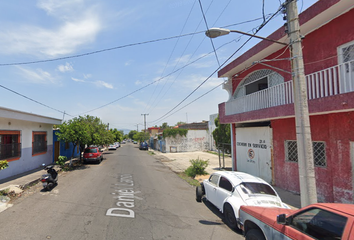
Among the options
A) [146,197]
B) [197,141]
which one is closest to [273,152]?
[146,197]

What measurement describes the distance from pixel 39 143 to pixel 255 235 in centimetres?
1730

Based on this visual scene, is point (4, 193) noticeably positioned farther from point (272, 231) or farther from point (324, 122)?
point (324, 122)

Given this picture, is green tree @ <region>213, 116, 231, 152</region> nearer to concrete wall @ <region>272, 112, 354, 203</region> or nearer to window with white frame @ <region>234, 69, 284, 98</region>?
window with white frame @ <region>234, 69, 284, 98</region>

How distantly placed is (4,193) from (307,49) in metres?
13.6

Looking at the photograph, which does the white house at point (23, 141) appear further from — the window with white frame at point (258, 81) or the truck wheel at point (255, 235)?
the window with white frame at point (258, 81)

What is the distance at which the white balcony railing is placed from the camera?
6.24 meters

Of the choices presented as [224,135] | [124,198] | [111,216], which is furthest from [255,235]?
[224,135]

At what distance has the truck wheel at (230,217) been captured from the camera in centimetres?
546

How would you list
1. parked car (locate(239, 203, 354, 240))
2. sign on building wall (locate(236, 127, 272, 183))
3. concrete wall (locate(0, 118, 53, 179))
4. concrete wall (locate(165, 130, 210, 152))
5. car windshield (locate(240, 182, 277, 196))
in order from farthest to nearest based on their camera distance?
concrete wall (locate(165, 130, 210, 152)), concrete wall (locate(0, 118, 53, 179)), sign on building wall (locate(236, 127, 272, 183)), car windshield (locate(240, 182, 277, 196)), parked car (locate(239, 203, 354, 240))

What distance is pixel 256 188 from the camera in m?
5.98

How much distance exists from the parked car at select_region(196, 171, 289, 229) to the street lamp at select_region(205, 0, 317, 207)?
1.08 m

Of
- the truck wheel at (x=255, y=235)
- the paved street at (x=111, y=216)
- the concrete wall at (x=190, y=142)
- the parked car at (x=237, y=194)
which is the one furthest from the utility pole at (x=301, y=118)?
the concrete wall at (x=190, y=142)

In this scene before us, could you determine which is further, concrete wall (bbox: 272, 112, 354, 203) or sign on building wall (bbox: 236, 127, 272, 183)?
sign on building wall (bbox: 236, 127, 272, 183)

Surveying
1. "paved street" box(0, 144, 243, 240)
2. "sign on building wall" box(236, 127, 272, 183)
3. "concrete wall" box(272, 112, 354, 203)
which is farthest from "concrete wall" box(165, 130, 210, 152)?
"concrete wall" box(272, 112, 354, 203)
